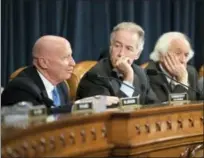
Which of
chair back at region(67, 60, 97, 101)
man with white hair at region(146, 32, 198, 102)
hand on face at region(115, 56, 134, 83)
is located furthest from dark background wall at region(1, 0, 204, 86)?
hand on face at region(115, 56, 134, 83)

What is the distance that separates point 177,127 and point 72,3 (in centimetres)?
235

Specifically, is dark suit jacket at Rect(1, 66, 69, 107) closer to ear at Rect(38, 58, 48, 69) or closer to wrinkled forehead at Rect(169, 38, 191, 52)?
ear at Rect(38, 58, 48, 69)

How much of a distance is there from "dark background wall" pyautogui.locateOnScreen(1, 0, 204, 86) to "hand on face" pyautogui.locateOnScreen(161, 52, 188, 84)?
1145 millimetres

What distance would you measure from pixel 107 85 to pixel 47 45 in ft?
1.40

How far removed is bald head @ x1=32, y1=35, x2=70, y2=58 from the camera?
3008 mm

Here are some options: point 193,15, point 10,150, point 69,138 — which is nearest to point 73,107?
point 69,138

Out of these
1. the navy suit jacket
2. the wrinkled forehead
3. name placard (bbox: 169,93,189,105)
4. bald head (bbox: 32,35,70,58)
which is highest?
bald head (bbox: 32,35,70,58)

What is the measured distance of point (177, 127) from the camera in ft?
8.48

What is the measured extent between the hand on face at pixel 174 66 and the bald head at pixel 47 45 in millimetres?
959

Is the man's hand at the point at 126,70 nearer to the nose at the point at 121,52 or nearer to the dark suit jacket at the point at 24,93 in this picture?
the nose at the point at 121,52

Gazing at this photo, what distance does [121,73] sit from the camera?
11.1 ft

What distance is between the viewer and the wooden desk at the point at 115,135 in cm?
184

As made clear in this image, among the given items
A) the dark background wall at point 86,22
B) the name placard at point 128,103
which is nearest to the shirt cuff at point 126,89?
the name placard at point 128,103

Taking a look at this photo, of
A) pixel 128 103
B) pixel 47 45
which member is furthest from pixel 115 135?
pixel 47 45
